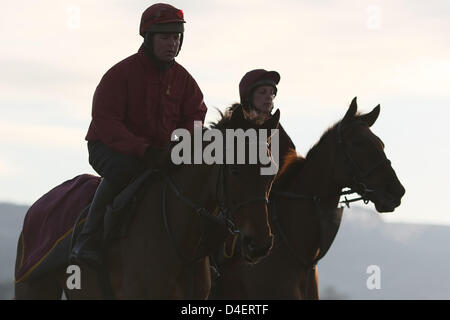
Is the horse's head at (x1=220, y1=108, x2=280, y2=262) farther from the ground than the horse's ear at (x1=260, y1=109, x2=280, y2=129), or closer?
closer

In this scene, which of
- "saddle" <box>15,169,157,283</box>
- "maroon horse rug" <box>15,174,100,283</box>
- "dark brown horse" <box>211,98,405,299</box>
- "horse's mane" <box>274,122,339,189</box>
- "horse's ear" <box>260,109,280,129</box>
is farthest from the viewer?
"horse's mane" <box>274,122,339,189</box>

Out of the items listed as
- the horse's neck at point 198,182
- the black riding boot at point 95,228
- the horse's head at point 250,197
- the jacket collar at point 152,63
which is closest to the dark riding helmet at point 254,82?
the jacket collar at point 152,63

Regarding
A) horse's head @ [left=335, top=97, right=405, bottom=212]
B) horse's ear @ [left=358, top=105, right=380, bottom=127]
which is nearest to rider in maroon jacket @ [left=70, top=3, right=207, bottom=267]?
horse's head @ [left=335, top=97, right=405, bottom=212]

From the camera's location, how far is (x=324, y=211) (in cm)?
1200

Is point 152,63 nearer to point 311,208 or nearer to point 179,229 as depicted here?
point 179,229

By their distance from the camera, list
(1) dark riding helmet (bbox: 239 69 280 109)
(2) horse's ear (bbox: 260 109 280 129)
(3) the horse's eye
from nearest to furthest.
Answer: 1. (2) horse's ear (bbox: 260 109 280 129)
2. (3) the horse's eye
3. (1) dark riding helmet (bbox: 239 69 280 109)

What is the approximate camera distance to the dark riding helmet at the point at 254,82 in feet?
41.6

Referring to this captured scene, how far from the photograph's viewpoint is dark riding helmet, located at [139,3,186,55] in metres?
10.4

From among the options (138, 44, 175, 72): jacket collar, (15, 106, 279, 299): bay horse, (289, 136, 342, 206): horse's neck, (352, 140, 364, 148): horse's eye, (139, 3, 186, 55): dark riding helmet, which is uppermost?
(139, 3, 186, 55): dark riding helmet

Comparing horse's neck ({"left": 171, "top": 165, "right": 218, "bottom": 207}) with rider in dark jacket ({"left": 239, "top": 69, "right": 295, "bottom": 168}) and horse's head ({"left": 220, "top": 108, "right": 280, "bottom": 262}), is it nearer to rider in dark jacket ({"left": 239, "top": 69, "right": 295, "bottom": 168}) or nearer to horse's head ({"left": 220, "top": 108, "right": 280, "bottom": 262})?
horse's head ({"left": 220, "top": 108, "right": 280, "bottom": 262})

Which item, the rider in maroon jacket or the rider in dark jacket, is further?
the rider in dark jacket

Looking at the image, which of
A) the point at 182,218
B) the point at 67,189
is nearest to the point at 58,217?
the point at 67,189

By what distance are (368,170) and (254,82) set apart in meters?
1.82

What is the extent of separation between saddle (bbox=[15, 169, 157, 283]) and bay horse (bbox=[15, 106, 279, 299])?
11 centimetres
